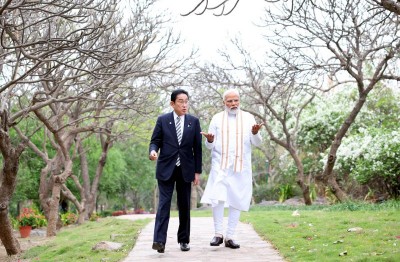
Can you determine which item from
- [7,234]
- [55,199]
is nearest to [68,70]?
[55,199]

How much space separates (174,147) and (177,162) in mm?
198

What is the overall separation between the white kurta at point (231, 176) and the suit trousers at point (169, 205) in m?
0.27

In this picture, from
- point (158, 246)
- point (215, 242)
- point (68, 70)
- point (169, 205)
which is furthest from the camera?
point (68, 70)

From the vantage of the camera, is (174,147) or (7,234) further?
(7,234)

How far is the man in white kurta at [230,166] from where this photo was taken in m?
8.32

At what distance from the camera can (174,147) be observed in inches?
322

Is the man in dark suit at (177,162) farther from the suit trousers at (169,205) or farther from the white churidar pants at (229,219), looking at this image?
the white churidar pants at (229,219)

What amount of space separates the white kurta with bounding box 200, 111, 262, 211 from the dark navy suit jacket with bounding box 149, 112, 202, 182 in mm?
229

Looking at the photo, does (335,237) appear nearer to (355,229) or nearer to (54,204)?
(355,229)

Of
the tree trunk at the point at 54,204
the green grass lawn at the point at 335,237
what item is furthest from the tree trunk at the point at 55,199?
the green grass lawn at the point at 335,237

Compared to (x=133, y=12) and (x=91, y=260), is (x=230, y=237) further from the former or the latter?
(x=133, y=12)

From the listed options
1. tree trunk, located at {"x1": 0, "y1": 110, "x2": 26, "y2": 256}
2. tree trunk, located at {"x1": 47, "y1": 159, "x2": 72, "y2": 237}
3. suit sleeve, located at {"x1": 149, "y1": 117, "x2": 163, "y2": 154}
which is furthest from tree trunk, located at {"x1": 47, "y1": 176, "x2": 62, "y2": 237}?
suit sleeve, located at {"x1": 149, "y1": 117, "x2": 163, "y2": 154}

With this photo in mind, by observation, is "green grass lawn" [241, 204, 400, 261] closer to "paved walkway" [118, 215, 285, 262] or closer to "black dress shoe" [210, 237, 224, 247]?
"paved walkway" [118, 215, 285, 262]

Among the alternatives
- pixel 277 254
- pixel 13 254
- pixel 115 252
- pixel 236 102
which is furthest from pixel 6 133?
pixel 277 254
